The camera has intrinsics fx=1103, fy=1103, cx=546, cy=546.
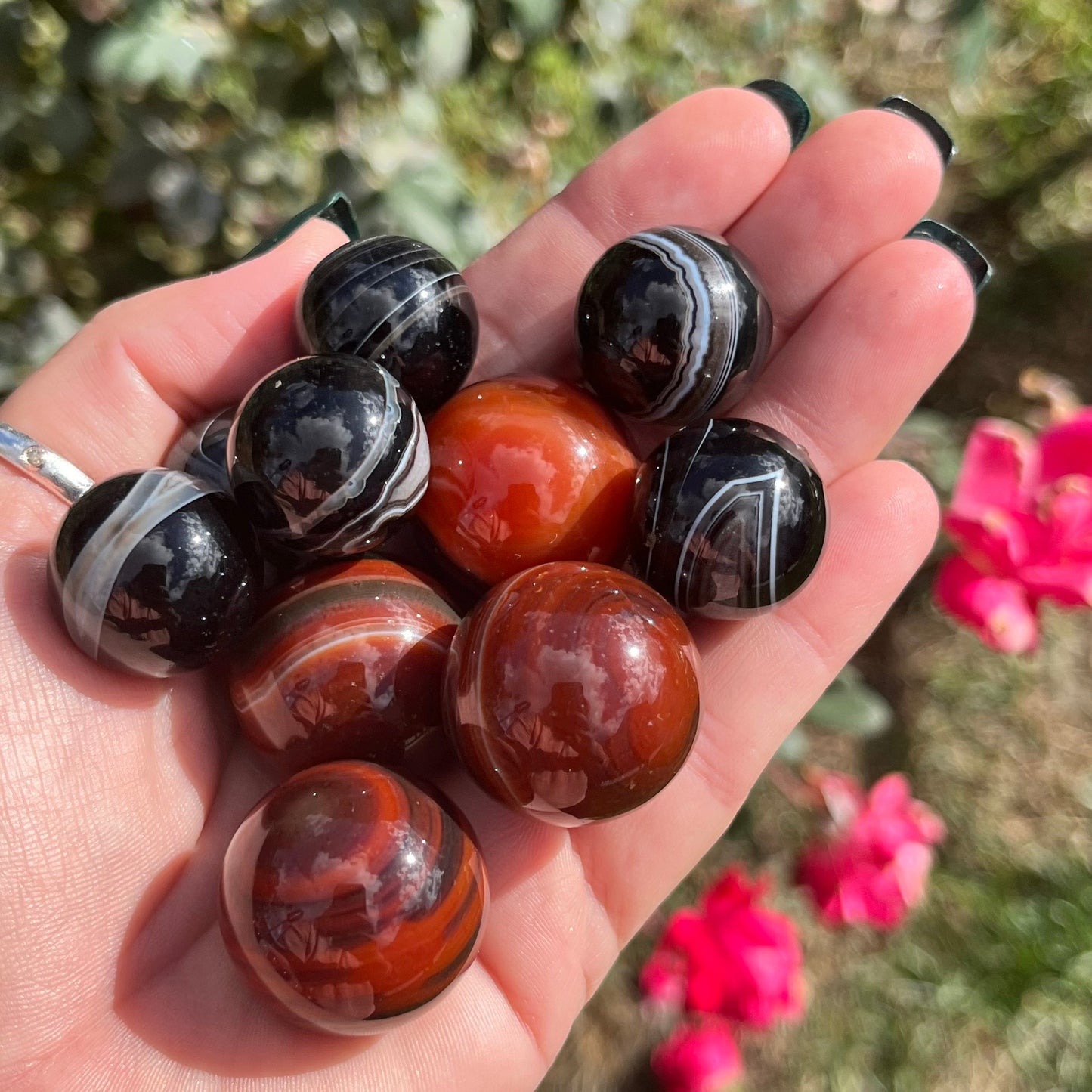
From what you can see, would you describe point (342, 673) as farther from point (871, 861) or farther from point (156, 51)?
point (871, 861)

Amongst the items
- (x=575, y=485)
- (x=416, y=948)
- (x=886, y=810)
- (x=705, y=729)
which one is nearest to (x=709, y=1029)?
(x=886, y=810)

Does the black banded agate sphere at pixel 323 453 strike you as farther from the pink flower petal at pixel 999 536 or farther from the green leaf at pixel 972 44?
the green leaf at pixel 972 44

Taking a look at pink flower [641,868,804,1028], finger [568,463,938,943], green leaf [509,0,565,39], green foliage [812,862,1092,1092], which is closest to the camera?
finger [568,463,938,943]

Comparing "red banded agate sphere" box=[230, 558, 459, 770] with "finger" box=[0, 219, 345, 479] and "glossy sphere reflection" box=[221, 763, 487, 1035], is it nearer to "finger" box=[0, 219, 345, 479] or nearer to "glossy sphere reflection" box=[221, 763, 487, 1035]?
"glossy sphere reflection" box=[221, 763, 487, 1035]

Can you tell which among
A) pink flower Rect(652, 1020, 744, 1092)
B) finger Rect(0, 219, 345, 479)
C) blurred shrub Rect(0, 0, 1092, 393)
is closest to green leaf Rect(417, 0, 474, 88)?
blurred shrub Rect(0, 0, 1092, 393)

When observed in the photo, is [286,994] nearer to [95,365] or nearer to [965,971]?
[95,365]

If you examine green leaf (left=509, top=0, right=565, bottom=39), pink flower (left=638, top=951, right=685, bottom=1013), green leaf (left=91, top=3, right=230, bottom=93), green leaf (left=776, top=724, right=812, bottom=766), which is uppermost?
green leaf (left=91, top=3, right=230, bottom=93)

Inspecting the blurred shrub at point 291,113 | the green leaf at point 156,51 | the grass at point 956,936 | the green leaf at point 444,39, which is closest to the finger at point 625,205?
the blurred shrub at point 291,113
